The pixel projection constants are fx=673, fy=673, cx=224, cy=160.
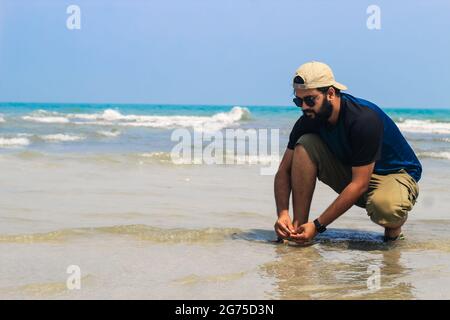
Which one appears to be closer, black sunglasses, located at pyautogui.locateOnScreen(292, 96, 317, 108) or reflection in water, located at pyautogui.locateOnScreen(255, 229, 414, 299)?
reflection in water, located at pyautogui.locateOnScreen(255, 229, 414, 299)

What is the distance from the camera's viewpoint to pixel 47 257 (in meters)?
3.35

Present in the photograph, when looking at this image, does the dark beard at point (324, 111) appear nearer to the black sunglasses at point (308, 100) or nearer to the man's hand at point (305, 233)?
the black sunglasses at point (308, 100)

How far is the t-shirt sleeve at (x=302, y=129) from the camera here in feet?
12.2

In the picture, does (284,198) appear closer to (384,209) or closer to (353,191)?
(353,191)

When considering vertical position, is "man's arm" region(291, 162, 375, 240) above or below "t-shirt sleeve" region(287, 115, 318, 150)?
below

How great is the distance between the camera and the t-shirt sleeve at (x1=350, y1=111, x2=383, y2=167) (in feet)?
11.0

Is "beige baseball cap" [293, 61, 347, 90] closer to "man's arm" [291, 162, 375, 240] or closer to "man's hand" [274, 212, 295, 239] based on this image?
"man's arm" [291, 162, 375, 240]

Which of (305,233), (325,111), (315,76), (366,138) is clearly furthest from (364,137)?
(305,233)

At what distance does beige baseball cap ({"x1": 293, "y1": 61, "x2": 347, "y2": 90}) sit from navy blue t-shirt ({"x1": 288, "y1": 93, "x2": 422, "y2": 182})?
14 centimetres

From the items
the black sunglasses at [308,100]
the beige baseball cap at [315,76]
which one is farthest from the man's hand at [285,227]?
the beige baseball cap at [315,76]

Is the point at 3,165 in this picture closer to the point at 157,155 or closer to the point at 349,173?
the point at 157,155

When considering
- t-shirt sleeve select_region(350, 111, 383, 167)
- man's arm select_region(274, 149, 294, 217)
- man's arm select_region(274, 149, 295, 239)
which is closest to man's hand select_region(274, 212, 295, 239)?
man's arm select_region(274, 149, 295, 239)

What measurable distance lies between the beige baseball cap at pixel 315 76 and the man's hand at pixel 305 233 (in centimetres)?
72

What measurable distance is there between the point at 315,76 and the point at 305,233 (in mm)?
821
